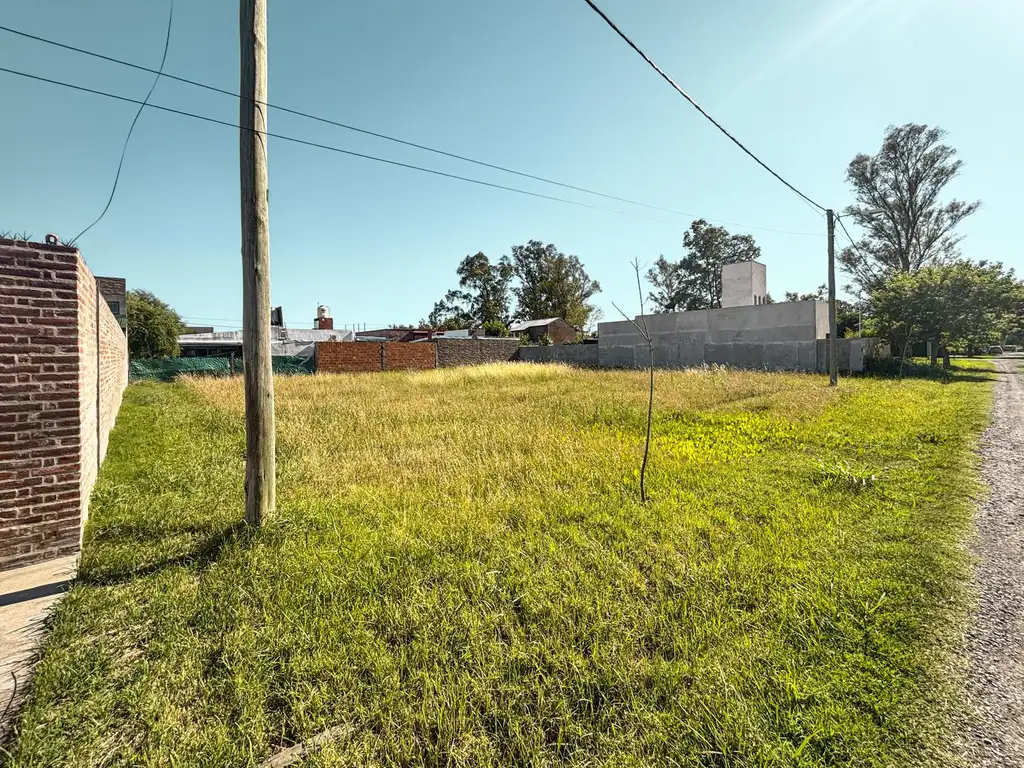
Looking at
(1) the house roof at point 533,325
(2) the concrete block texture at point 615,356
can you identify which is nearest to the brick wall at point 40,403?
(2) the concrete block texture at point 615,356

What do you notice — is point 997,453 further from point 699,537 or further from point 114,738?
point 114,738

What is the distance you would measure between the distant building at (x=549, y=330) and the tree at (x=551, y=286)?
3.95m

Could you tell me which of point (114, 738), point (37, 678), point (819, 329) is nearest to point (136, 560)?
point (37, 678)

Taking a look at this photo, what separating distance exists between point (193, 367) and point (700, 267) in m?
48.2

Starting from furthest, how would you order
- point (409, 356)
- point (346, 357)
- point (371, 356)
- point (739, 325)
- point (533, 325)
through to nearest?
1. point (533, 325)
2. point (409, 356)
3. point (371, 356)
4. point (346, 357)
5. point (739, 325)

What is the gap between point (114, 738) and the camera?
1.88 metres

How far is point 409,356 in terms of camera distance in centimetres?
2764

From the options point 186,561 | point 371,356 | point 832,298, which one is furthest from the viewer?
point 371,356

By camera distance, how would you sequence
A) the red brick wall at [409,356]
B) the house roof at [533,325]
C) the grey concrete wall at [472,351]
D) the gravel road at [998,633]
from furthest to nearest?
the house roof at [533,325] < the grey concrete wall at [472,351] < the red brick wall at [409,356] < the gravel road at [998,633]

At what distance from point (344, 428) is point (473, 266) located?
52.5 m

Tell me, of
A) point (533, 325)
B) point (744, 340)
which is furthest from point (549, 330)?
point (744, 340)

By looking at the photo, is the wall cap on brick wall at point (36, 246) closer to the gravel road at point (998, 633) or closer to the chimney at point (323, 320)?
the gravel road at point (998, 633)

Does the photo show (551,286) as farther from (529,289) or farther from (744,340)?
(744,340)

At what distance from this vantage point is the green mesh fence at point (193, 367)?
2255cm
